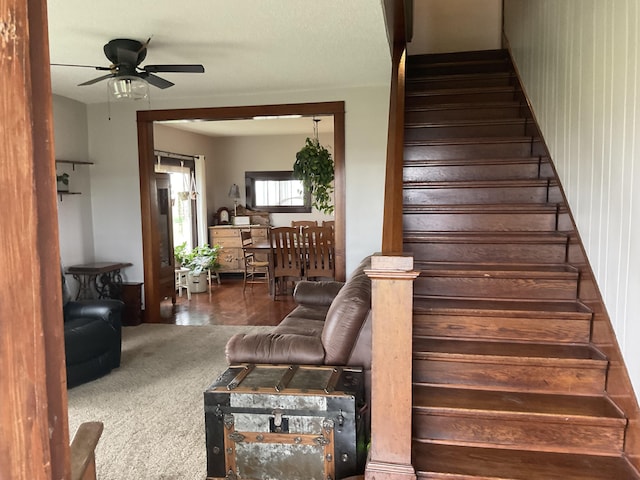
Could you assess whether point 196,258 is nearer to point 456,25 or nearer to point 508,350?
point 456,25

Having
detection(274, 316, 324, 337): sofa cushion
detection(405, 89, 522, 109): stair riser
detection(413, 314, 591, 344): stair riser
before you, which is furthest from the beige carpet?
detection(405, 89, 522, 109): stair riser

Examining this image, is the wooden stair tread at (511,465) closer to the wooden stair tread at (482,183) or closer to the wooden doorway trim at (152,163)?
the wooden stair tread at (482,183)

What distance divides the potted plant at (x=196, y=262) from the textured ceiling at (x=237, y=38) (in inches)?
118

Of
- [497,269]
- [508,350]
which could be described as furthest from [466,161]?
[508,350]

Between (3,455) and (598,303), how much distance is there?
250 centimetres

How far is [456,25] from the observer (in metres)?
5.33

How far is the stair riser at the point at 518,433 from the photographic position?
201 centimetres

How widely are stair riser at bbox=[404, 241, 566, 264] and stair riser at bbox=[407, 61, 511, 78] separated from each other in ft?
7.45

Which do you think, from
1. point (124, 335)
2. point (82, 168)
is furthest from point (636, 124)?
point (82, 168)

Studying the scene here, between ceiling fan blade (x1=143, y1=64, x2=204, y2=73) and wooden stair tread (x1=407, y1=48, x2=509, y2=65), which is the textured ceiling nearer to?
ceiling fan blade (x1=143, y1=64, x2=204, y2=73)

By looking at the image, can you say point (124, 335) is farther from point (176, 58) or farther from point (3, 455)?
point (3, 455)

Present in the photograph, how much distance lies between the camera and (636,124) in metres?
1.89

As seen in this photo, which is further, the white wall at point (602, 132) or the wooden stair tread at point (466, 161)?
the wooden stair tread at point (466, 161)

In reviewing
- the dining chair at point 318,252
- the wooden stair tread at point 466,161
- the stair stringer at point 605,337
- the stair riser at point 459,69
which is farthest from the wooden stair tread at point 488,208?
the dining chair at point 318,252
